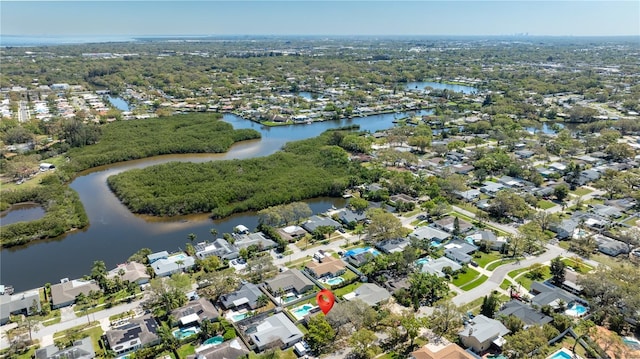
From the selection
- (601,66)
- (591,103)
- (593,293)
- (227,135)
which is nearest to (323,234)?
(593,293)

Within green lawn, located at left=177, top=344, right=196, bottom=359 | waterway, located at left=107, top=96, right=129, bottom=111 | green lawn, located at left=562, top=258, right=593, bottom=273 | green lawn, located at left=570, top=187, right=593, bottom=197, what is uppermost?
waterway, located at left=107, top=96, right=129, bottom=111

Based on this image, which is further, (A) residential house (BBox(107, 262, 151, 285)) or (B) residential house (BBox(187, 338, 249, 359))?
(A) residential house (BBox(107, 262, 151, 285))

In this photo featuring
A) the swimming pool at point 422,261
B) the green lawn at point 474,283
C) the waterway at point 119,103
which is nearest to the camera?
the green lawn at point 474,283

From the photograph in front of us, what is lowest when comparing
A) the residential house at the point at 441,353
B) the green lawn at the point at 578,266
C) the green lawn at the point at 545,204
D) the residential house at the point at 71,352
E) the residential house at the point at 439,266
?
the green lawn at the point at 578,266

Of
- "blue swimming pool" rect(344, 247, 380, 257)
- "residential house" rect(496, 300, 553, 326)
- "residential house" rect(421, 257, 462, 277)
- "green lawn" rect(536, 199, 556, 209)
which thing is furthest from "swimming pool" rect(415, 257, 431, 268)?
"green lawn" rect(536, 199, 556, 209)

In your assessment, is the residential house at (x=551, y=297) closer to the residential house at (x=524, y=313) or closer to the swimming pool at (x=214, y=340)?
the residential house at (x=524, y=313)

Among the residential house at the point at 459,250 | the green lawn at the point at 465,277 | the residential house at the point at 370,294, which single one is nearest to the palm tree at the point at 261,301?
the residential house at the point at 370,294

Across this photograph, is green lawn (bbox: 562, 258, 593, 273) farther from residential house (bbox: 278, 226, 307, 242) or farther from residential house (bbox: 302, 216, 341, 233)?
residential house (bbox: 278, 226, 307, 242)

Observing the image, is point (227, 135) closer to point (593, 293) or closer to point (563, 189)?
point (563, 189)

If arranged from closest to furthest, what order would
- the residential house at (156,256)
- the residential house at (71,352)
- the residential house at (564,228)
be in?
the residential house at (71,352) < the residential house at (156,256) < the residential house at (564,228)
